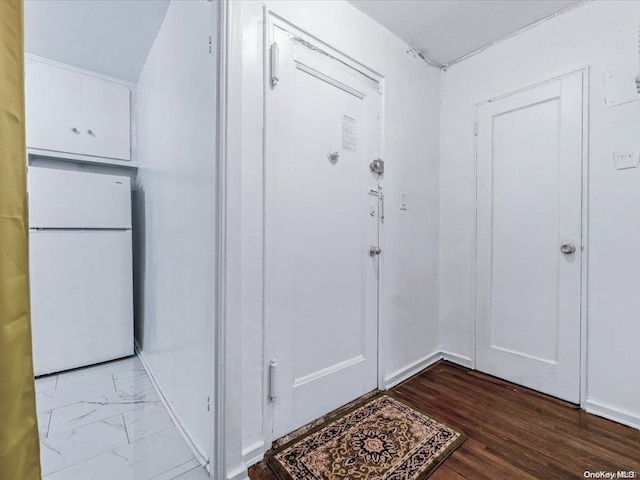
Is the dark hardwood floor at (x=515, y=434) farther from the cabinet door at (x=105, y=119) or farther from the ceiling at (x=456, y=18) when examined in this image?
the cabinet door at (x=105, y=119)

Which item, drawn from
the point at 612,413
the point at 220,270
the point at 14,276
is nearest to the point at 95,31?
the point at 220,270

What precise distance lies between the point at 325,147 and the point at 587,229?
5.37 feet

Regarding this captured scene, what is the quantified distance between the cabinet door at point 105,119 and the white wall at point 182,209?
0.54m

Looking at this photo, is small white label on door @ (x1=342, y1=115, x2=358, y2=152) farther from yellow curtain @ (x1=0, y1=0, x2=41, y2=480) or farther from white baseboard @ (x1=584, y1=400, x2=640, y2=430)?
white baseboard @ (x1=584, y1=400, x2=640, y2=430)

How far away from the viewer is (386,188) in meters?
2.00

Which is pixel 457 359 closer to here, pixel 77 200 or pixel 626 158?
pixel 626 158

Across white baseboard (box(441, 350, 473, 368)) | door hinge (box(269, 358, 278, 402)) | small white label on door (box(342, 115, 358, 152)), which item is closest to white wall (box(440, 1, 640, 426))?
white baseboard (box(441, 350, 473, 368))

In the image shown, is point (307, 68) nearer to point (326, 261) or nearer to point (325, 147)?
point (325, 147)

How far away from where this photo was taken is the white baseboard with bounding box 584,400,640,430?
1.58m

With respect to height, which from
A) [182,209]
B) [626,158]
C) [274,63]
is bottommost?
[182,209]

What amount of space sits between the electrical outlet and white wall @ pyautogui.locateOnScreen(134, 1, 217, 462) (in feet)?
7.09

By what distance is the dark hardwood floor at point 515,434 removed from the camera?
1.29 meters

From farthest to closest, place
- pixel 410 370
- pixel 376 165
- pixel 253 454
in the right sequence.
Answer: pixel 410 370 → pixel 376 165 → pixel 253 454

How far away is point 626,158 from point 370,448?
2.06m
